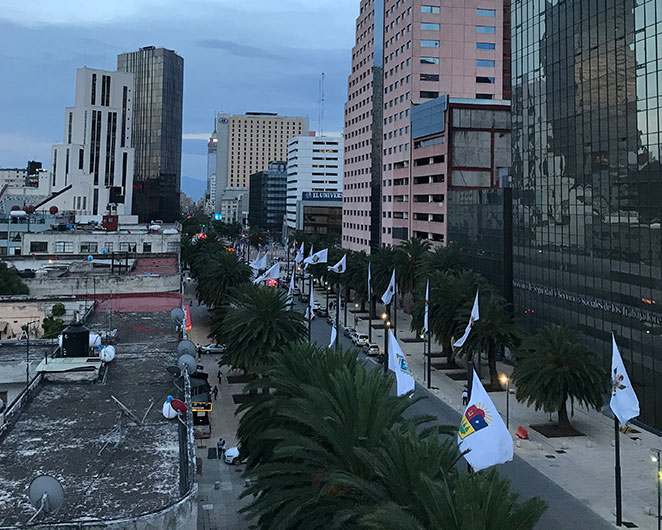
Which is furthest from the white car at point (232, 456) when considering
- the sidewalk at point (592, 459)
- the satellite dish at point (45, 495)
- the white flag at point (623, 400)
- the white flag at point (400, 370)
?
the satellite dish at point (45, 495)

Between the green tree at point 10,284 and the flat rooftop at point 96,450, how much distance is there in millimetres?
26711

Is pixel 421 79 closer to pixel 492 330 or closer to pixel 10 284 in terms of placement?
pixel 492 330

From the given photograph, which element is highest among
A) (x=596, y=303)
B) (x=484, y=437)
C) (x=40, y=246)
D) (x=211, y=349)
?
(x=40, y=246)

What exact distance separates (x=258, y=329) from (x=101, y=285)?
700 inches

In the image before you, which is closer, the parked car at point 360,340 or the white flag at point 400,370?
the white flag at point 400,370

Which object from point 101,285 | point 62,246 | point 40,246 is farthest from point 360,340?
point 40,246

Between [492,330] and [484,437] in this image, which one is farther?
[492,330]

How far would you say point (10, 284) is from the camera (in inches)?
2029

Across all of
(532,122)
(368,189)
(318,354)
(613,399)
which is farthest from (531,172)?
(368,189)

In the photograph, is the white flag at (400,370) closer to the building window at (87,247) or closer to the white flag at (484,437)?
the white flag at (484,437)

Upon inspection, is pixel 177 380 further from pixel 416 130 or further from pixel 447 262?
pixel 416 130

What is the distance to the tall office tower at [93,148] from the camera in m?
147

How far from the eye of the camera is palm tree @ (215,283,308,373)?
43.2 m

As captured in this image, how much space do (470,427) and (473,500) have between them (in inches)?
276
